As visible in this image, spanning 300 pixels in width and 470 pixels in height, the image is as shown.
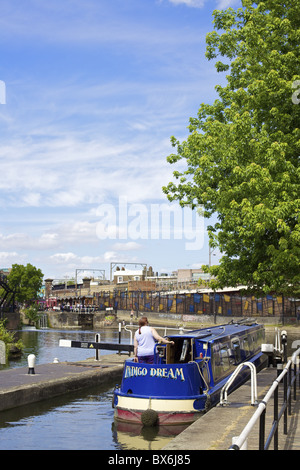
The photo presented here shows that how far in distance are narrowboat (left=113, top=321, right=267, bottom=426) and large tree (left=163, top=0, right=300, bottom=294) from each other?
7.62 ft

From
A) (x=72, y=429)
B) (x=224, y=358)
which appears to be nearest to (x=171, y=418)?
(x=72, y=429)

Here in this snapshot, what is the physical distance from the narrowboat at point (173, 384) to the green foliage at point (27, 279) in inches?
4053

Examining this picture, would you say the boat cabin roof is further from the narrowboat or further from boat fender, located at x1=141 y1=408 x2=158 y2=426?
boat fender, located at x1=141 y1=408 x2=158 y2=426

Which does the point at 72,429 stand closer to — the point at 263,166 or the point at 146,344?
the point at 146,344

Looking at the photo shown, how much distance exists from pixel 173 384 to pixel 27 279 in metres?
109

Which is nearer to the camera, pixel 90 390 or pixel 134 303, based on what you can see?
pixel 90 390

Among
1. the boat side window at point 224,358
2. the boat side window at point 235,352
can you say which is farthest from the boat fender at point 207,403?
the boat side window at point 235,352

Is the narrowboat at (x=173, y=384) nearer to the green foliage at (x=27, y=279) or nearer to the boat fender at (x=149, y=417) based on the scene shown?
the boat fender at (x=149, y=417)

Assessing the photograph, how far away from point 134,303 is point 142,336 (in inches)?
3476
